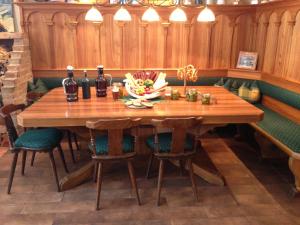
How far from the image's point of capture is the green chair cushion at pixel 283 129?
9.11 ft

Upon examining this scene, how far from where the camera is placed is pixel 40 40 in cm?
425

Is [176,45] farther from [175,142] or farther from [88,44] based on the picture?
[175,142]

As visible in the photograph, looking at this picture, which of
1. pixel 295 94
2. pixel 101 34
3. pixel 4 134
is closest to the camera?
pixel 295 94

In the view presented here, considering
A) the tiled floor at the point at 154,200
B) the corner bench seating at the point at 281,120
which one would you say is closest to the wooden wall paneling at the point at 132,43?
the corner bench seating at the point at 281,120

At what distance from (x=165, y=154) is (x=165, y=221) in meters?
0.55

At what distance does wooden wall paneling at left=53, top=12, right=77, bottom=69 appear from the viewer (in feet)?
13.8

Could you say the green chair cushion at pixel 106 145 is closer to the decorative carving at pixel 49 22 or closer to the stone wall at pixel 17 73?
→ the stone wall at pixel 17 73

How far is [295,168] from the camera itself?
105 inches

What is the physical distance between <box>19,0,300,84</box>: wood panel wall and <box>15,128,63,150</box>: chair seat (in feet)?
5.59

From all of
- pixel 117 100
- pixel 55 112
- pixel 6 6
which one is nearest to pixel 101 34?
pixel 6 6

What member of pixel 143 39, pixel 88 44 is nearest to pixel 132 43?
pixel 143 39

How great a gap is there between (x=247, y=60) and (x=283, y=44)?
75cm

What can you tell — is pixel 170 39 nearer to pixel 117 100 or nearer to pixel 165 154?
pixel 117 100

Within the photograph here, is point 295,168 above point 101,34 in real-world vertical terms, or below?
below
